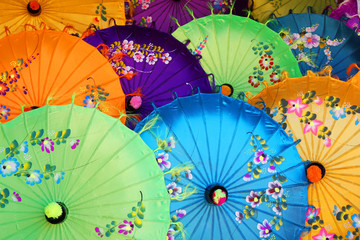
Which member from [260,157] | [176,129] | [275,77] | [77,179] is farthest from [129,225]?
[275,77]

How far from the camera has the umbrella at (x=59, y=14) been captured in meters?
2.52

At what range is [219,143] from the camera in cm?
189

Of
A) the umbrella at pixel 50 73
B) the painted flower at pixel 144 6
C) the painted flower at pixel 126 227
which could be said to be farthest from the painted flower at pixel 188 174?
the painted flower at pixel 144 6

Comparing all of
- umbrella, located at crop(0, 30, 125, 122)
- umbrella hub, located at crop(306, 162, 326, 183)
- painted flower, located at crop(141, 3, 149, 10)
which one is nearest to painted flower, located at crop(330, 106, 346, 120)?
umbrella hub, located at crop(306, 162, 326, 183)

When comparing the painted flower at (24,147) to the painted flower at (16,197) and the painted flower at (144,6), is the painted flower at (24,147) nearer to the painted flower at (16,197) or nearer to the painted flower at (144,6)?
the painted flower at (16,197)

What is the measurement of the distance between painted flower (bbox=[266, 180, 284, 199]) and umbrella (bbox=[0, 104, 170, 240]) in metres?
0.56

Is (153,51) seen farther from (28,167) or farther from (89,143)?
(28,167)

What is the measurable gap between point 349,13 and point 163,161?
1950mm

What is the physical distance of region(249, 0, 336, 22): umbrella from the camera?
2896mm

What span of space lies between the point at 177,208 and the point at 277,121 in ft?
2.50

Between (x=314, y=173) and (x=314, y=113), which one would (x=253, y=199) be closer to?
(x=314, y=173)

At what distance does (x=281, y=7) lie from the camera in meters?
2.91

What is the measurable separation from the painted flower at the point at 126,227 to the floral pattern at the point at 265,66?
4.24ft

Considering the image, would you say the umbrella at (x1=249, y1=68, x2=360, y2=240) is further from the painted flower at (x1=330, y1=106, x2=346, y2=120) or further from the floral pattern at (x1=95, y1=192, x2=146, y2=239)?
the floral pattern at (x1=95, y1=192, x2=146, y2=239)
